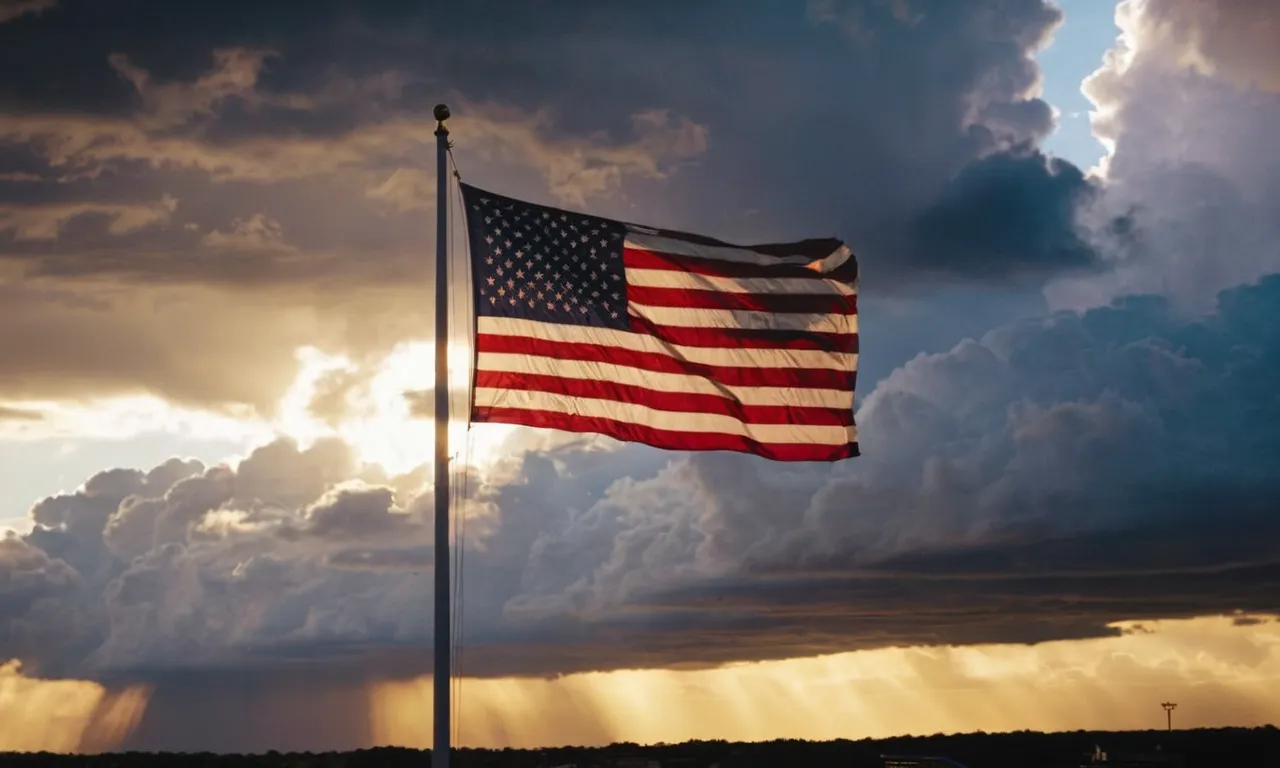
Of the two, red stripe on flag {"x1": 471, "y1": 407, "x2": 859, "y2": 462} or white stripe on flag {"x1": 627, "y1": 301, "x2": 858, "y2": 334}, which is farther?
white stripe on flag {"x1": 627, "y1": 301, "x2": 858, "y2": 334}

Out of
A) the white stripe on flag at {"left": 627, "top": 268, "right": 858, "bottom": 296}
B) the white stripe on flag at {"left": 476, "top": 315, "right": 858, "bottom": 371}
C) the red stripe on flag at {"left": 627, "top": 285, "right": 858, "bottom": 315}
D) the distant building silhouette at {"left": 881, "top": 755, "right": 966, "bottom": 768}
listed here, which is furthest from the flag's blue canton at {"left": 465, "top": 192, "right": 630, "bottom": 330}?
the distant building silhouette at {"left": 881, "top": 755, "right": 966, "bottom": 768}

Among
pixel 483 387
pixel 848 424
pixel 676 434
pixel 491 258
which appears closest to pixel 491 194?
pixel 491 258

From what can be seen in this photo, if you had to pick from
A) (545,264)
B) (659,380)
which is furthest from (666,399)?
(545,264)

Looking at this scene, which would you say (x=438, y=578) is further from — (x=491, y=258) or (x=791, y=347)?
(x=791, y=347)

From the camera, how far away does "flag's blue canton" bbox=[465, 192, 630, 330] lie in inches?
1409

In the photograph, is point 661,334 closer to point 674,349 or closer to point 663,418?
point 674,349

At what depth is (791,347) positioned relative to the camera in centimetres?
3919

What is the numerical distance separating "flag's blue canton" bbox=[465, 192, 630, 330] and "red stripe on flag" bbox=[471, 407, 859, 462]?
212 centimetres

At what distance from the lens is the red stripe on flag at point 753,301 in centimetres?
3828

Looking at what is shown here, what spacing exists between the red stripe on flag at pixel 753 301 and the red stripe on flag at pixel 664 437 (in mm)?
2973

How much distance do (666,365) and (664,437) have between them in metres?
1.65

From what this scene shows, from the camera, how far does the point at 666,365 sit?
38094 mm

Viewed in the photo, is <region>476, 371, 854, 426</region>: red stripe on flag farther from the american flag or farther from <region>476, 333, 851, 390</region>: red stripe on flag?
<region>476, 333, 851, 390</region>: red stripe on flag

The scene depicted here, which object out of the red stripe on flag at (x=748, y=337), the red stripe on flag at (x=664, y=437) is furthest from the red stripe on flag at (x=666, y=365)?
the red stripe on flag at (x=664, y=437)
